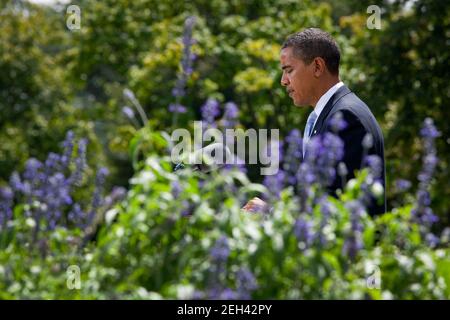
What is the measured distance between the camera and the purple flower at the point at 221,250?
2.76 meters

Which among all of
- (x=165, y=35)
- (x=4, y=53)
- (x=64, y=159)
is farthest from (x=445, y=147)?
(x=4, y=53)

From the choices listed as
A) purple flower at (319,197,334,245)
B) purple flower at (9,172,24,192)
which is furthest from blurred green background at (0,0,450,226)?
purple flower at (319,197,334,245)

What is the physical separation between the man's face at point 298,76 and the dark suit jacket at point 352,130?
0.12 m

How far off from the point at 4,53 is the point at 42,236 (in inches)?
908

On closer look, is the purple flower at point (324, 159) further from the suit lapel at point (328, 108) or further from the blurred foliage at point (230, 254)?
the suit lapel at point (328, 108)

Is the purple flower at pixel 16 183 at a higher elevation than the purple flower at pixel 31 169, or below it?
below

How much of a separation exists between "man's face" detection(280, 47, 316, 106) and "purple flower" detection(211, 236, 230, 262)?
138cm

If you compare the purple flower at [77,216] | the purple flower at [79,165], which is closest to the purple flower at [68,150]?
the purple flower at [79,165]

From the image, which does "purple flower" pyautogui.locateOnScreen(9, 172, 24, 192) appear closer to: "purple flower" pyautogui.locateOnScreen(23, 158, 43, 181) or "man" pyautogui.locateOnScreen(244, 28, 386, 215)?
"purple flower" pyautogui.locateOnScreen(23, 158, 43, 181)

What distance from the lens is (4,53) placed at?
25500 mm

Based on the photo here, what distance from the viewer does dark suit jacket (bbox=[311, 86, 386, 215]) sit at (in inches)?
142

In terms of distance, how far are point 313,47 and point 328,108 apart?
11.3 inches

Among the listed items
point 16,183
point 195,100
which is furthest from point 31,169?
point 195,100
